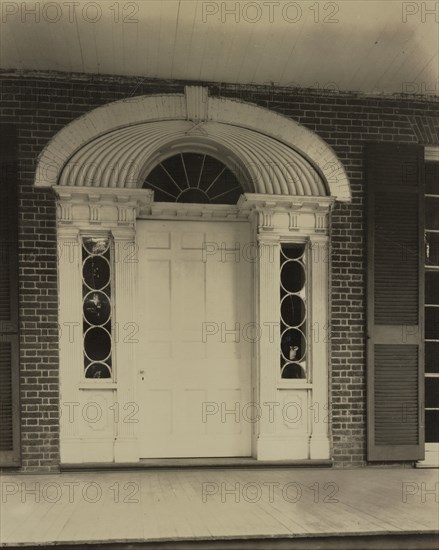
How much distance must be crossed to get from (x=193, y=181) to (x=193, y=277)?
104 centimetres

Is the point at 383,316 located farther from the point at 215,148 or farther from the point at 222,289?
the point at 215,148

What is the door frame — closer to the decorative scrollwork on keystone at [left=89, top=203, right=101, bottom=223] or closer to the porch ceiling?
the decorative scrollwork on keystone at [left=89, top=203, right=101, bottom=223]

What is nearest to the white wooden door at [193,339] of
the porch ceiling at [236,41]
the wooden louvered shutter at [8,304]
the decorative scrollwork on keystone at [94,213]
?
the decorative scrollwork on keystone at [94,213]

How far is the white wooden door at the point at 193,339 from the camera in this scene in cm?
586

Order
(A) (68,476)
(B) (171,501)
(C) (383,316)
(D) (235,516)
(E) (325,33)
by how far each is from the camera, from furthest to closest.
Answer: (C) (383,316)
(A) (68,476)
(E) (325,33)
(B) (171,501)
(D) (235,516)

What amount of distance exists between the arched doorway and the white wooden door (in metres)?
0.01

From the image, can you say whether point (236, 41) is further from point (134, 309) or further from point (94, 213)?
point (134, 309)

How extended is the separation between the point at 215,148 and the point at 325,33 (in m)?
1.64

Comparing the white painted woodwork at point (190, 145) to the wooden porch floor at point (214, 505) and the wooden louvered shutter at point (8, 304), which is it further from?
the wooden porch floor at point (214, 505)

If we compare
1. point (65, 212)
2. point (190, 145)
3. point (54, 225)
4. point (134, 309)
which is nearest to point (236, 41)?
point (190, 145)

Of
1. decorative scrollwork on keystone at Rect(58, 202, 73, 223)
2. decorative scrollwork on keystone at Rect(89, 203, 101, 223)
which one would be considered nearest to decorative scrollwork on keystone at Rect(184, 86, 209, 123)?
decorative scrollwork on keystone at Rect(89, 203, 101, 223)

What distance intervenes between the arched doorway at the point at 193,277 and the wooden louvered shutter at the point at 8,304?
340 mm

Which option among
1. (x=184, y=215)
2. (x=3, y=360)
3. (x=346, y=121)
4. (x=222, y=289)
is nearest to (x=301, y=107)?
(x=346, y=121)

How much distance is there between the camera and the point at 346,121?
6.04m
